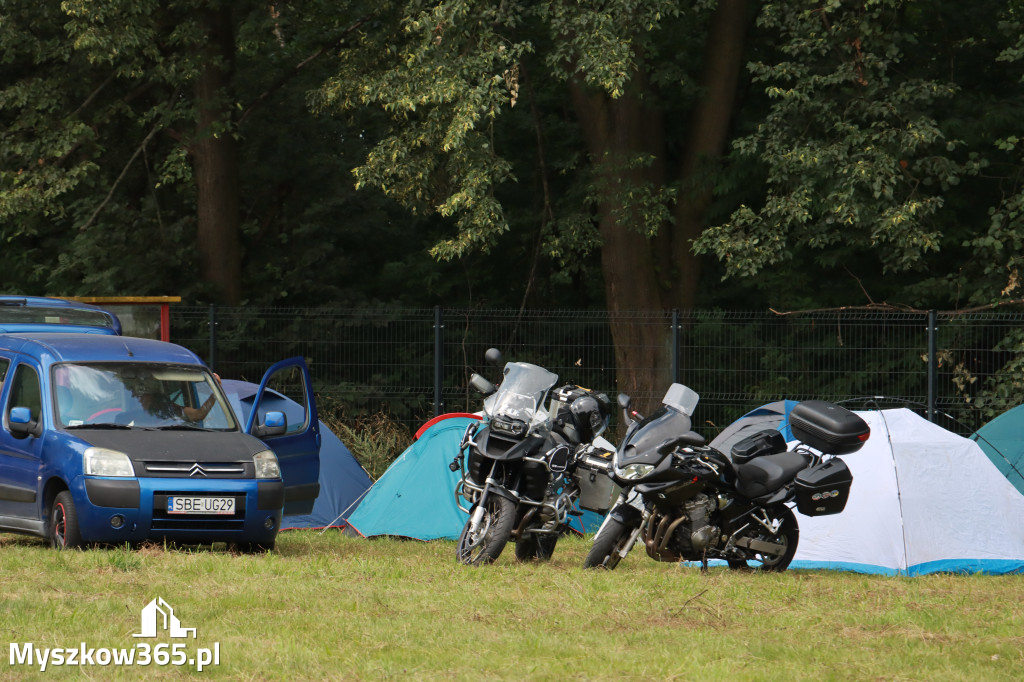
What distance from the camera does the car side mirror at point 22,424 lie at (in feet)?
33.1

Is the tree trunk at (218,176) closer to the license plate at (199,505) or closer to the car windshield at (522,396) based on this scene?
the car windshield at (522,396)

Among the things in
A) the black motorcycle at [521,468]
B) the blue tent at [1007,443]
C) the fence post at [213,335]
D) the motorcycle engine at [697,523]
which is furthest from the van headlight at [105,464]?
the fence post at [213,335]

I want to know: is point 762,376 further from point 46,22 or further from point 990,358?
point 46,22

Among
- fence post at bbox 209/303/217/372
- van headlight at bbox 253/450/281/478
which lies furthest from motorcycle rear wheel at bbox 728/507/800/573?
fence post at bbox 209/303/217/372

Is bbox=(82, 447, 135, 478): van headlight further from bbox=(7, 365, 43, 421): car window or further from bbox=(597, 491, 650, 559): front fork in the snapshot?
bbox=(597, 491, 650, 559): front fork

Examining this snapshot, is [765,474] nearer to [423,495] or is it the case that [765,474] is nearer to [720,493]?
[720,493]

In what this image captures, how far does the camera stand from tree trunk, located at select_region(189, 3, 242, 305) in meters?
21.2

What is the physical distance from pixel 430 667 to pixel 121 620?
1.84 m

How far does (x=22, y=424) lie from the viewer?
10.2 m

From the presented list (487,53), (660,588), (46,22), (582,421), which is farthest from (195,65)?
(660,588)

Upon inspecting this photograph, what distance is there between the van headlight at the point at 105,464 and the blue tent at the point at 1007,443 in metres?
7.42

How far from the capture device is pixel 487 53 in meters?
16.5

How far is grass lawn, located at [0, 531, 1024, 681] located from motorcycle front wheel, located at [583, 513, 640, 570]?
171 mm

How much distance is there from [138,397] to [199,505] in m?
1.29
